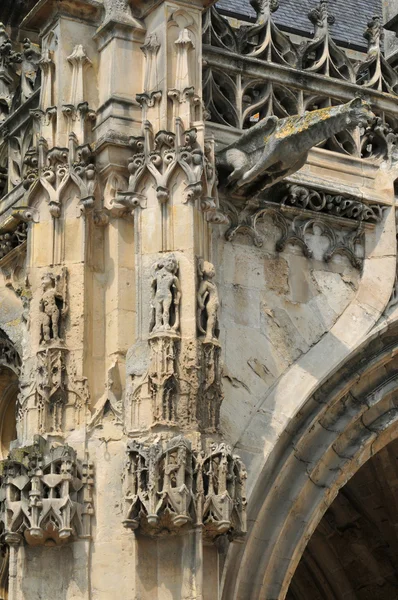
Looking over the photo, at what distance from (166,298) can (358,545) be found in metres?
5.71

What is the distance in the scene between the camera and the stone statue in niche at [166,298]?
46.6 feet

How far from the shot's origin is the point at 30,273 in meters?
14.9

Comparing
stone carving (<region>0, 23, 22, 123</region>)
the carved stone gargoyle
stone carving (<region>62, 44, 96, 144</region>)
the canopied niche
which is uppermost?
A: stone carving (<region>0, 23, 22, 123</region>)

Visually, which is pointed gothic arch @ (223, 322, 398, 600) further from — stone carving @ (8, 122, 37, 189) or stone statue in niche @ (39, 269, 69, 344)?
stone carving @ (8, 122, 37, 189)

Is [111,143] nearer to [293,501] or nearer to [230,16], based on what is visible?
[293,501]

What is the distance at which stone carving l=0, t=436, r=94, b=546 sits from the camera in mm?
13859

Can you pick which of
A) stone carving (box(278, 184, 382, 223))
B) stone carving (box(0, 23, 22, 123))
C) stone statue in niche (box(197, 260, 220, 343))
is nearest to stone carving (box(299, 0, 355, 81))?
stone carving (box(278, 184, 382, 223))

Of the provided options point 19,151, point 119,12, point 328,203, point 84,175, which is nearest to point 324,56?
point 328,203

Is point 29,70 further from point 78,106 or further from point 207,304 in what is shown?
point 207,304

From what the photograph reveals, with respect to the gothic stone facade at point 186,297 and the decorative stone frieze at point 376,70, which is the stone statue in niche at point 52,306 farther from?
the decorative stone frieze at point 376,70

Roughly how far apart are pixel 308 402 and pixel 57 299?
249cm

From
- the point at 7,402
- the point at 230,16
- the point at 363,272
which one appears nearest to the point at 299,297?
the point at 363,272

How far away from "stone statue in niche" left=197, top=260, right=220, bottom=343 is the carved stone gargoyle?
4.49 feet

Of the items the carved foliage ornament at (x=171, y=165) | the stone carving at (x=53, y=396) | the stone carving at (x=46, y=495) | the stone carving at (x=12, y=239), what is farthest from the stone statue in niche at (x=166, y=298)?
the stone carving at (x=12, y=239)
